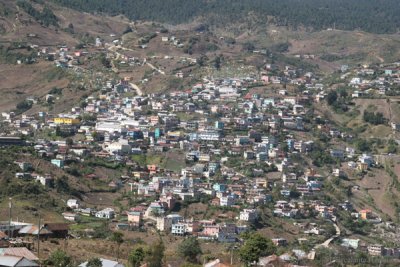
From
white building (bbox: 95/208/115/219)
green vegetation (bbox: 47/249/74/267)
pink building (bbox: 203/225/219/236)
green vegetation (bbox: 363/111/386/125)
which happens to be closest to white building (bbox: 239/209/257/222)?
pink building (bbox: 203/225/219/236)

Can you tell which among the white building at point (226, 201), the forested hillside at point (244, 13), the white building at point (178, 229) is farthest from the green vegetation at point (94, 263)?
the forested hillside at point (244, 13)

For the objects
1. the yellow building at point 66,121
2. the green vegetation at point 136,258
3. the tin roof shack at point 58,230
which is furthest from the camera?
the yellow building at point 66,121

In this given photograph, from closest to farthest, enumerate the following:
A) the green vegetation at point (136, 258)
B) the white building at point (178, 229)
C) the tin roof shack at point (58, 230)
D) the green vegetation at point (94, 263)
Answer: the green vegetation at point (94, 263), the green vegetation at point (136, 258), the tin roof shack at point (58, 230), the white building at point (178, 229)

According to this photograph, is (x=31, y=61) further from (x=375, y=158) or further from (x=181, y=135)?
(x=375, y=158)

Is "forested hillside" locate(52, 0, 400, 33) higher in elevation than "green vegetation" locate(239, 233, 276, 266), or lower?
higher

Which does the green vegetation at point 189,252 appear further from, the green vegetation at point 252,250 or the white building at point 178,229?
the white building at point 178,229

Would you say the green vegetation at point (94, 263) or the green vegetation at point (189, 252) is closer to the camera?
the green vegetation at point (94, 263)

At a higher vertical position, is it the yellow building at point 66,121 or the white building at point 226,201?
the yellow building at point 66,121

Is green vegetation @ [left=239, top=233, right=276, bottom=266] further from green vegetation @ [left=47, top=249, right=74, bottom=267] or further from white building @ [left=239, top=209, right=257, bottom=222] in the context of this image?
white building @ [left=239, top=209, right=257, bottom=222]
